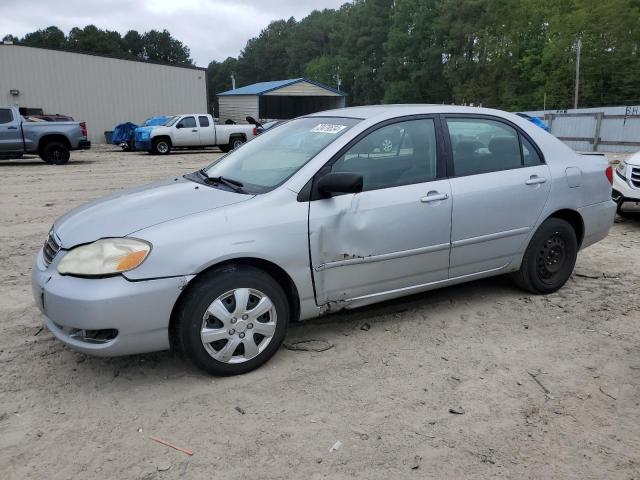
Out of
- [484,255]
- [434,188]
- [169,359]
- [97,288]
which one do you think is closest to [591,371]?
[484,255]

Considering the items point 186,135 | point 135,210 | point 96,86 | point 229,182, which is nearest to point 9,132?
point 186,135

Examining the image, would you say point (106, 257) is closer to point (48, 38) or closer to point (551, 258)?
point (551, 258)

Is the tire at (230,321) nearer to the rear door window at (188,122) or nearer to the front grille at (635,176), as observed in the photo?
the front grille at (635,176)

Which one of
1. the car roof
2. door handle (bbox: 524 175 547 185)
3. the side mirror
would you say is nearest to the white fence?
door handle (bbox: 524 175 547 185)

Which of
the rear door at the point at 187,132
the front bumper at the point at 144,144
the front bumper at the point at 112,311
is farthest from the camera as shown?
the rear door at the point at 187,132

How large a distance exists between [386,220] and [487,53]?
63802 mm

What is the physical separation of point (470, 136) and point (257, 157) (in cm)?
166

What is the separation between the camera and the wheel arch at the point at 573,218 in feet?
15.8

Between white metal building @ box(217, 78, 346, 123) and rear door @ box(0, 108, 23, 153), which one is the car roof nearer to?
rear door @ box(0, 108, 23, 153)

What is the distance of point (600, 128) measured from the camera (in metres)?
22.7

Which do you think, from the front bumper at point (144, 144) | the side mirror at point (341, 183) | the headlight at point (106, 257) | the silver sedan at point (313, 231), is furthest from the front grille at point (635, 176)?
the front bumper at point (144, 144)

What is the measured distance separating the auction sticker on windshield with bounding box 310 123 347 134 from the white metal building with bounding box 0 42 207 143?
2970 cm

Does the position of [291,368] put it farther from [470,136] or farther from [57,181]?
[57,181]

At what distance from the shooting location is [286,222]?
354 cm
